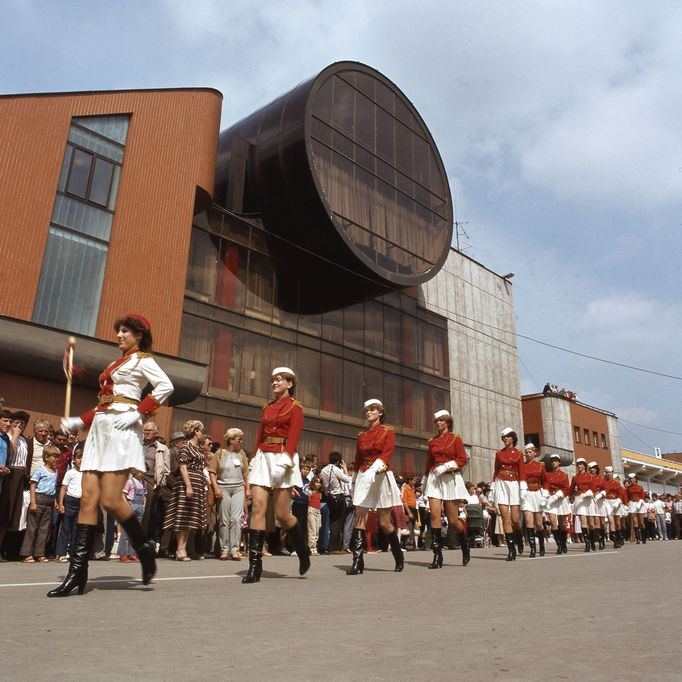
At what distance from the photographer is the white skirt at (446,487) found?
943cm

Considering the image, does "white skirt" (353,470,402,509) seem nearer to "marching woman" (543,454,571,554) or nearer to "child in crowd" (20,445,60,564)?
"child in crowd" (20,445,60,564)

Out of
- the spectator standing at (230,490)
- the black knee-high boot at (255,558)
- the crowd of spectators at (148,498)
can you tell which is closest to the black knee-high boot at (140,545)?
the black knee-high boot at (255,558)

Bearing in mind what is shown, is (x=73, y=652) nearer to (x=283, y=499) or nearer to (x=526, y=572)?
(x=283, y=499)

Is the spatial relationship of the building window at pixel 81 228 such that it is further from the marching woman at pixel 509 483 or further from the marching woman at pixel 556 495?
the marching woman at pixel 556 495

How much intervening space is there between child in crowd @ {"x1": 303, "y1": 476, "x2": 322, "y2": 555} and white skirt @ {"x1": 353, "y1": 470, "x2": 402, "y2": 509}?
5.52 meters

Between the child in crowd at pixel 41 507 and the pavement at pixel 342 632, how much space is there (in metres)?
4.60

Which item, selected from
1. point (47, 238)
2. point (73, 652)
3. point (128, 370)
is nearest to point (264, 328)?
point (47, 238)

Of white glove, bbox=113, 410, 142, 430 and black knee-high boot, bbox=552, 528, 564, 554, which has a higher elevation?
white glove, bbox=113, 410, 142, 430

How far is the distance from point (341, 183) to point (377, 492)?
19.3m

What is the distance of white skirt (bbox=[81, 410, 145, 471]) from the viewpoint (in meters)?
5.27

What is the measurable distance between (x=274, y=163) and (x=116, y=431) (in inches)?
811

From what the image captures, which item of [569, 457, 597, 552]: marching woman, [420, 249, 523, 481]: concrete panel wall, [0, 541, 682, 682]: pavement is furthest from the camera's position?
[420, 249, 523, 481]: concrete panel wall

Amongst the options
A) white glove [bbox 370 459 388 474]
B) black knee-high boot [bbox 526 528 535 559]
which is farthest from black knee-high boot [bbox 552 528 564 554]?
white glove [bbox 370 459 388 474]

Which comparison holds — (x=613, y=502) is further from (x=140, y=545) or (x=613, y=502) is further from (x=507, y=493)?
(x=140, y=545)
